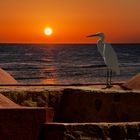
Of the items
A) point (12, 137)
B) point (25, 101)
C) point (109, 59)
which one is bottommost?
point (12, 137)

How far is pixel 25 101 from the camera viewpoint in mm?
7398

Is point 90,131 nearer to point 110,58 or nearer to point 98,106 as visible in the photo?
point 98,106

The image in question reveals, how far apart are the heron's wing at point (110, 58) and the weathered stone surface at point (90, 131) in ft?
32.3

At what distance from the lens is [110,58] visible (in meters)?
15.0

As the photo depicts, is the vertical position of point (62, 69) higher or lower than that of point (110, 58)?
higher

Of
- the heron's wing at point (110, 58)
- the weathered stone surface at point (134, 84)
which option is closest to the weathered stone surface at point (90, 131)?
the weathered stone surface at point (134, 84)

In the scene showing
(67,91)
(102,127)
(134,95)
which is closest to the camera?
(102,127)

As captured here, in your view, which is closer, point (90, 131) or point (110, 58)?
point (90, 131)

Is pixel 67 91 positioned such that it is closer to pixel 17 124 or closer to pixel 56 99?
pixel 56 99

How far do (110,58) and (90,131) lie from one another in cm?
1010

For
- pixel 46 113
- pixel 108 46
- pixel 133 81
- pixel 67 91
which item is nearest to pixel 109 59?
pixel 108 46

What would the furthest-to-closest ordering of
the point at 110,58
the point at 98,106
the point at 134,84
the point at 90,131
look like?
the point at 110,58 < the point at 134,84 < the point at 98,106 < the point at 90,131

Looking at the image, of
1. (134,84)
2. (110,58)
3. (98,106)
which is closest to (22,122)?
(98,106)

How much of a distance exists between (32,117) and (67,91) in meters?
2.33
